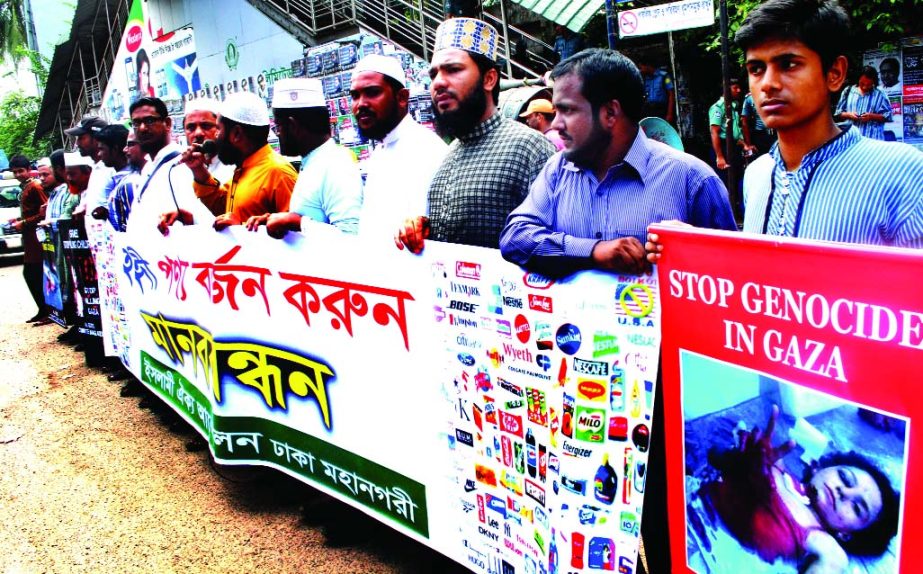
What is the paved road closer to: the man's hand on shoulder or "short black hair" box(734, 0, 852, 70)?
the man's hand on shoulder

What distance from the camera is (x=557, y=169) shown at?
2.71 metres

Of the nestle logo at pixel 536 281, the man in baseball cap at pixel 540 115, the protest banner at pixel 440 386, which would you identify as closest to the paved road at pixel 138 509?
the protest banner at pixel 440 386

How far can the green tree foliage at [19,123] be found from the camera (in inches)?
1433

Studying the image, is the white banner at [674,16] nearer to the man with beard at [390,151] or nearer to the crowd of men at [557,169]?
the crowd of men at [557,169]

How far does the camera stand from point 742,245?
1828 millimetres

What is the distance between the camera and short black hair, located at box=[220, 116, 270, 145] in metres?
4.63

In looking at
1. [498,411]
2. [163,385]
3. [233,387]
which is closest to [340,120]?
[163,385]

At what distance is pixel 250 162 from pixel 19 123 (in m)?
37.8

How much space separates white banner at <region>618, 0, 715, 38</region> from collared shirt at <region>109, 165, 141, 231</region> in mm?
4129

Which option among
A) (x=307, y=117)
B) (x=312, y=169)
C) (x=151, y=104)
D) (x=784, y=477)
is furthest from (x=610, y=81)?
(x=151, y=104)

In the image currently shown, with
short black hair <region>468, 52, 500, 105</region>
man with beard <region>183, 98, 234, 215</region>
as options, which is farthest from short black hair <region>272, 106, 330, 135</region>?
man with beard <region>183, 98, 234, 215</region>

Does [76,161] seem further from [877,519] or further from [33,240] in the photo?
[877,519]

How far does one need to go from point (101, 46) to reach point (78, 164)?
73.7 ft

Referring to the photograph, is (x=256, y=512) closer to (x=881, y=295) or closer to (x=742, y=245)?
(x=742, y=245)
